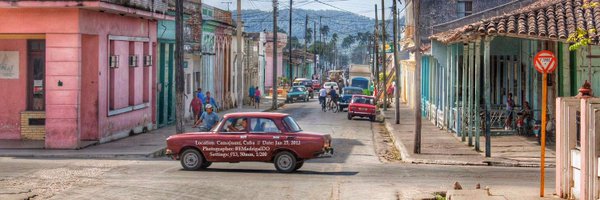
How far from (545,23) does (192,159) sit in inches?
388

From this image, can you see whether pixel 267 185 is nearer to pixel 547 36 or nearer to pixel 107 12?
pixel 547 36

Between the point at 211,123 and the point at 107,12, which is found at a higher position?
the point at 107,12

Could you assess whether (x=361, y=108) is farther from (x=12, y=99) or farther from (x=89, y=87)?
(x=12, y=99)

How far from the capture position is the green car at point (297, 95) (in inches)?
2987

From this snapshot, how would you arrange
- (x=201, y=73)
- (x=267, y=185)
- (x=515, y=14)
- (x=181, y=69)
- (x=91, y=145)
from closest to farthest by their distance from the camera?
1. (x=267, y=185)
2. (x=515, y=14)
3. (x=91, y=145)
4. (x=181, y=69)
5. (x=201, y=73)

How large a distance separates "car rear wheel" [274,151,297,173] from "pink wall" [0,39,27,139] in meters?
11.7

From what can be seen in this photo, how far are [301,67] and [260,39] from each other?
1940 inches

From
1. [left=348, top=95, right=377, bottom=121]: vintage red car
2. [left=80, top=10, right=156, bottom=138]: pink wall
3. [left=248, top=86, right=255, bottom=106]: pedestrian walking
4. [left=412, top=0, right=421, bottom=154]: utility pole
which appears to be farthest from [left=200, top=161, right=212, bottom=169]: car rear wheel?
[left=248, top=86, right=255, bottom=106]: pedestrian walking

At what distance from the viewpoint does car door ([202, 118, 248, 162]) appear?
21875mm

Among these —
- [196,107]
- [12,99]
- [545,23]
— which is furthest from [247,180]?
[196,107]

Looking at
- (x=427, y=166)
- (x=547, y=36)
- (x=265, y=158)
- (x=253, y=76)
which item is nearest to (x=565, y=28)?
(x=547, y=36)

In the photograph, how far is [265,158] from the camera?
2191 cm

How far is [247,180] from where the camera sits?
20.0 metres

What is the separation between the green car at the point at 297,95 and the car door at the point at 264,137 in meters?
53.7
